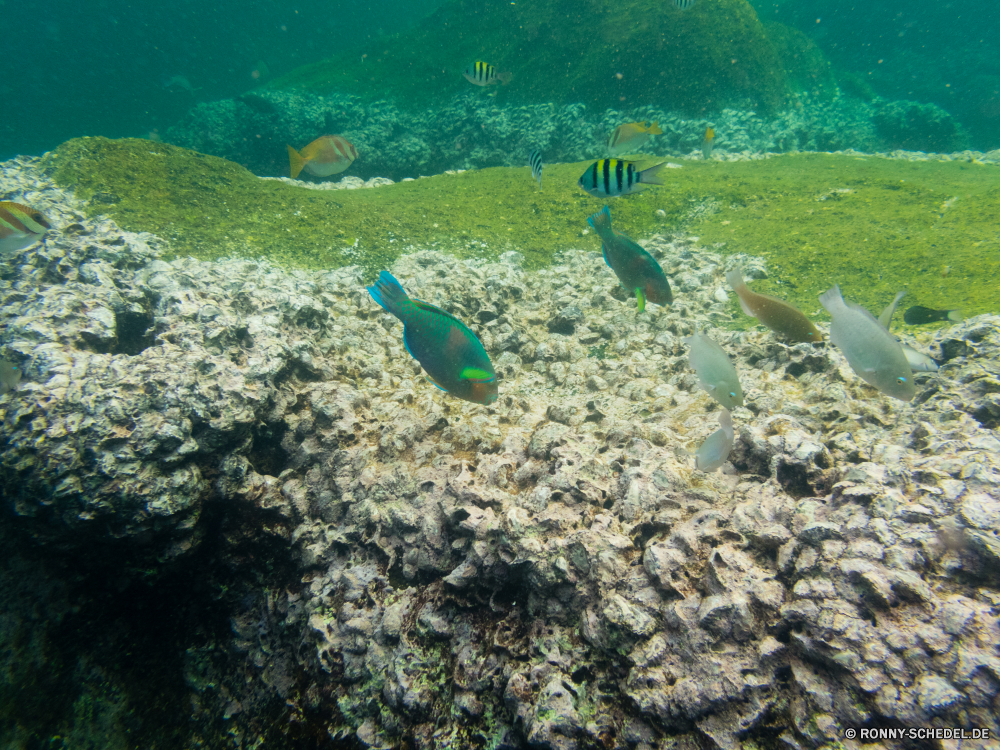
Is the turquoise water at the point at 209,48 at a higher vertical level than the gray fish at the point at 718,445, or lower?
higher

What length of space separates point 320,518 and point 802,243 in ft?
18.0

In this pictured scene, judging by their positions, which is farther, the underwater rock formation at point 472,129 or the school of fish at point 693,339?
the underwater rock formation at point 472,129

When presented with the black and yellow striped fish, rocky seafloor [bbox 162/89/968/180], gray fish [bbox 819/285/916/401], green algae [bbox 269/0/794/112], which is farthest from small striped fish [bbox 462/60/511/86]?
gray fish [bbox 819/285/916/401]

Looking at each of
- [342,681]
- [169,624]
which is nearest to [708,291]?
[342,681]

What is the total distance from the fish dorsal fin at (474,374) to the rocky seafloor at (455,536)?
620mm

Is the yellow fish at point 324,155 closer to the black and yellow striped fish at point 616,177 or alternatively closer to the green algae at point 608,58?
the black and yellow striped fish at point 616,177

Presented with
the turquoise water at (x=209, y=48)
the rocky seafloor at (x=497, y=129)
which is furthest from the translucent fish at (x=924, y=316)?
the turquoise water at (x=209, y=48)

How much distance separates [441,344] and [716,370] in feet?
4.87

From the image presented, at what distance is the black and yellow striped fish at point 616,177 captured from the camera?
3.17 m

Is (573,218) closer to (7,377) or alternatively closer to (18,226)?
(18,226)

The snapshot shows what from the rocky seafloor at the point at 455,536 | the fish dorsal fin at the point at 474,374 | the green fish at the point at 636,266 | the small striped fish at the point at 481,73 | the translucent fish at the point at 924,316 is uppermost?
the small striped fish at the point at 481,73

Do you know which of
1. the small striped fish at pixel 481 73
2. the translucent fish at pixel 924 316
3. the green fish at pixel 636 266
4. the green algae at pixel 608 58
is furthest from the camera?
the green algae at pixel 608 58

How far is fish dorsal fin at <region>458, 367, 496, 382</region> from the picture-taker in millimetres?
1804

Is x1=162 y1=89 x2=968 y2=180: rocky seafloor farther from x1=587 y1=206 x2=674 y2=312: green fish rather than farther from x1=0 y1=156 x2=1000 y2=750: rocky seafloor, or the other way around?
x1=0 y1=156 x2=1000 y2=750: rocky seafloor
